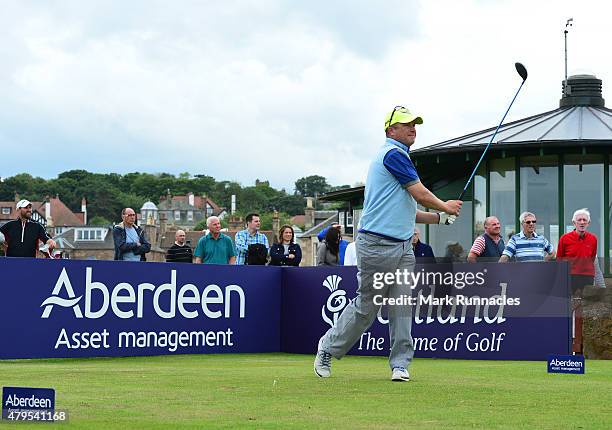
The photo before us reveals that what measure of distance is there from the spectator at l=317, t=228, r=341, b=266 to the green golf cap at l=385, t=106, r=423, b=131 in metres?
8.14

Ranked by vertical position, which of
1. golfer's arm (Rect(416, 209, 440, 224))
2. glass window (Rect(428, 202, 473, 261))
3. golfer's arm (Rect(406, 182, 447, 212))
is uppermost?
glass window (Rect(428, 202, 473, 261))

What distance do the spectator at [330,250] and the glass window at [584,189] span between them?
7255 mm

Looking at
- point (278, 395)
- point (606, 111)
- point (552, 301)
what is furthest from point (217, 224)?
point (606, 111)

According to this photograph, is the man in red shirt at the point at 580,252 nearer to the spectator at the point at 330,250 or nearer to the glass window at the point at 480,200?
the spectator at the point at 330,250

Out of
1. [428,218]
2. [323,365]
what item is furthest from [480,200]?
[323,365]

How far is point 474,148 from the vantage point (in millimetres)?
24562

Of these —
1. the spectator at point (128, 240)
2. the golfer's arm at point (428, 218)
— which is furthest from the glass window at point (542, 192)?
the golfer's arm at point (428, 218)

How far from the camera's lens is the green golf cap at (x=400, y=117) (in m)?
9.24

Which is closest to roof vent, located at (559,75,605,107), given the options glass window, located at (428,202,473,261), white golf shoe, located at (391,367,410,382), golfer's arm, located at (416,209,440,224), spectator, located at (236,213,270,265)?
glass window, located at (428,202,473,261)

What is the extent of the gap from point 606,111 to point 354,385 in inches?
745

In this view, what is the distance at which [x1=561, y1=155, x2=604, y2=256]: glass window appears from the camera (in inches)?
915

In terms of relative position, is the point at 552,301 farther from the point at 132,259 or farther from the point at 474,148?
the point at 474,148

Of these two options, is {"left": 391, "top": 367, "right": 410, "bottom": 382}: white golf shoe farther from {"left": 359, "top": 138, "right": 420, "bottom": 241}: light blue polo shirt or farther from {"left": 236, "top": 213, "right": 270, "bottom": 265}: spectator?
{"left": 236, "top": 213, "right": 270, "bottom": 265}: spectator

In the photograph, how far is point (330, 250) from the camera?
57.5 feet
